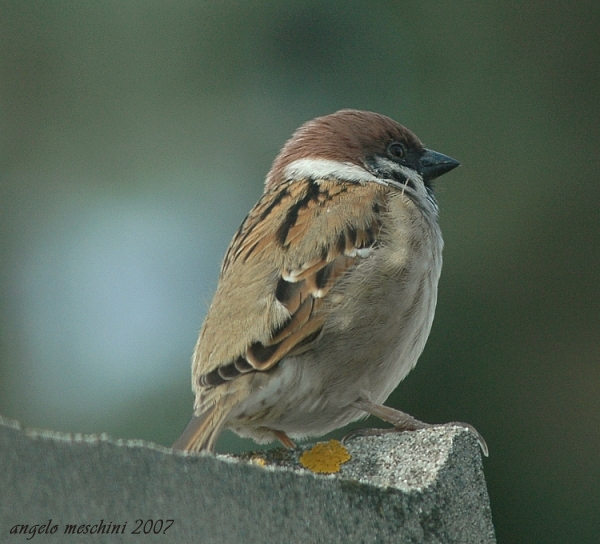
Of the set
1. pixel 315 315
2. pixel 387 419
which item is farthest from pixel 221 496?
pixel 387 419

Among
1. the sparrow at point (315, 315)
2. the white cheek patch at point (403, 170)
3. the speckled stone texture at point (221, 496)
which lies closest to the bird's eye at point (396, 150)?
the white cheek patch at point (403, 170)

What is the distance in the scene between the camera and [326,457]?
2285 millimetres

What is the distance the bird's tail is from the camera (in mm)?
2676

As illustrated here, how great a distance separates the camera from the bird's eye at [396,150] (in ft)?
12.4

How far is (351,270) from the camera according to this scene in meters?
2.97

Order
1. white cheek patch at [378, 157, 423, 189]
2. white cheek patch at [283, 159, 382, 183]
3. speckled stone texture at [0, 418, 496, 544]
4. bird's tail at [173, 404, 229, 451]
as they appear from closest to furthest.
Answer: speckled stone texture at [0, 418, 496, 544], bird's tail at [173, 404, 229, 451], white cheek patch at [283, 159, 382, 183], white cheek patch at [378, 157, 423, 189]

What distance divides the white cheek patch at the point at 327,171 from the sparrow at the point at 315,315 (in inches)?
5.8

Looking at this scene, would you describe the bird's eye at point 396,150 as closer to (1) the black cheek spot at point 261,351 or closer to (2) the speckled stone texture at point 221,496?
(1) the black cheek spot at point 261,351

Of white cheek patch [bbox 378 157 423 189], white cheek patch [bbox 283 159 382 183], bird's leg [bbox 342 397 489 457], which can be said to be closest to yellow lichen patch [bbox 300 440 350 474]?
bird's leg [bbox 342 397 489 457]

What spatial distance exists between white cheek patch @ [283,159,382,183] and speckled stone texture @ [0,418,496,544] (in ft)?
4.95

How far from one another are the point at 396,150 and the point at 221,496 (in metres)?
2.23

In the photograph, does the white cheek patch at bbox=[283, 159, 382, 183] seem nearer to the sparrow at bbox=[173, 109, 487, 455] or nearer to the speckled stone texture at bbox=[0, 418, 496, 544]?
the sparrow at bbox=[173, 109, 487, 455]

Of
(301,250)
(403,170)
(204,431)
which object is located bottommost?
(204,431)

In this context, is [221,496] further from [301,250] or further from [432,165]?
[432,165]
